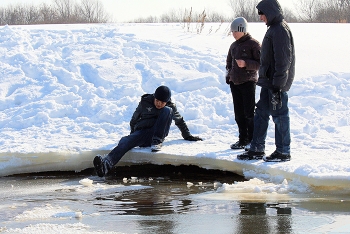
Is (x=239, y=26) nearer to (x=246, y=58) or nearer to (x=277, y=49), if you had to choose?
(x=246, y=58)

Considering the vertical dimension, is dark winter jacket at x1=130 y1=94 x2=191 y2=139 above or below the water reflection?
above

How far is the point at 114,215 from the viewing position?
548cm

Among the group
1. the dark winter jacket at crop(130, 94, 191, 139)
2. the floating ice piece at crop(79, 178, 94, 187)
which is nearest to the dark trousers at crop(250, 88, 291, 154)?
the dark winter jacket at crop(130, 94, 191, 139)

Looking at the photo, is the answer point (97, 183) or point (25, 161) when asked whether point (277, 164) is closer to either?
point (97, 183)

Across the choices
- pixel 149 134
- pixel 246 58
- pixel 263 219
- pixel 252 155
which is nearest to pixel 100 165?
pixel 149 134

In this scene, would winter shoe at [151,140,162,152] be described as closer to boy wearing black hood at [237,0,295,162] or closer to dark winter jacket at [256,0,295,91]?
boy wearing black hood at [237,0,295,162]

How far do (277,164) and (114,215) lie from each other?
2.21m

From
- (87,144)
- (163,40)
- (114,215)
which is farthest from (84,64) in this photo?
(114,215)

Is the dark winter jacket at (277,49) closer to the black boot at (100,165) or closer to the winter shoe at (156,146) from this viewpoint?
the winter shoe at (156,146)

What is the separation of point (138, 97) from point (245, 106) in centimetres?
307

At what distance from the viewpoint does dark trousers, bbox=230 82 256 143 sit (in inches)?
298

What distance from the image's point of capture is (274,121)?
22.7ft

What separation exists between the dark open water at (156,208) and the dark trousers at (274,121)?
1.75 ft

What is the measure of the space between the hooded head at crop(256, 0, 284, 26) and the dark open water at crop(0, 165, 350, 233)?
1870mm
